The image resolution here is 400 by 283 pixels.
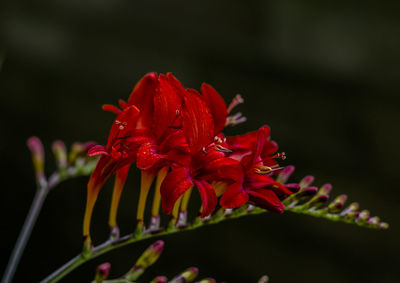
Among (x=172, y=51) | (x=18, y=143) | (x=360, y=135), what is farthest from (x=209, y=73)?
(x=18, y=143)

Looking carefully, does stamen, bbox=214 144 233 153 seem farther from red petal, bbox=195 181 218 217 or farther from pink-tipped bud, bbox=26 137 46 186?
pink-tipped bud, bbox=26 137 46 186

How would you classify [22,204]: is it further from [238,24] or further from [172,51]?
[238,24]

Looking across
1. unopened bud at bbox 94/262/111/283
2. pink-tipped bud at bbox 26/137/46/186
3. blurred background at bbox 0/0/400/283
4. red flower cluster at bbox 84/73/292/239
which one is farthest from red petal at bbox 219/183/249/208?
blurred background at bbox 0/0/400/283

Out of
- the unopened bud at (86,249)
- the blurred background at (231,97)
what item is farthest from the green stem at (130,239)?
the blurred background at (231,97)

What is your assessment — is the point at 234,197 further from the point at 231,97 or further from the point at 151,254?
the point at 231,97

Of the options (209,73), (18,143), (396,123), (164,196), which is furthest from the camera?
(18,143)

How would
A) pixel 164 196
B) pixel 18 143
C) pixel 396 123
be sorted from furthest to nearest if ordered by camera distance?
pixel 18 143 < pixel 396 123 < pixel 164 196
